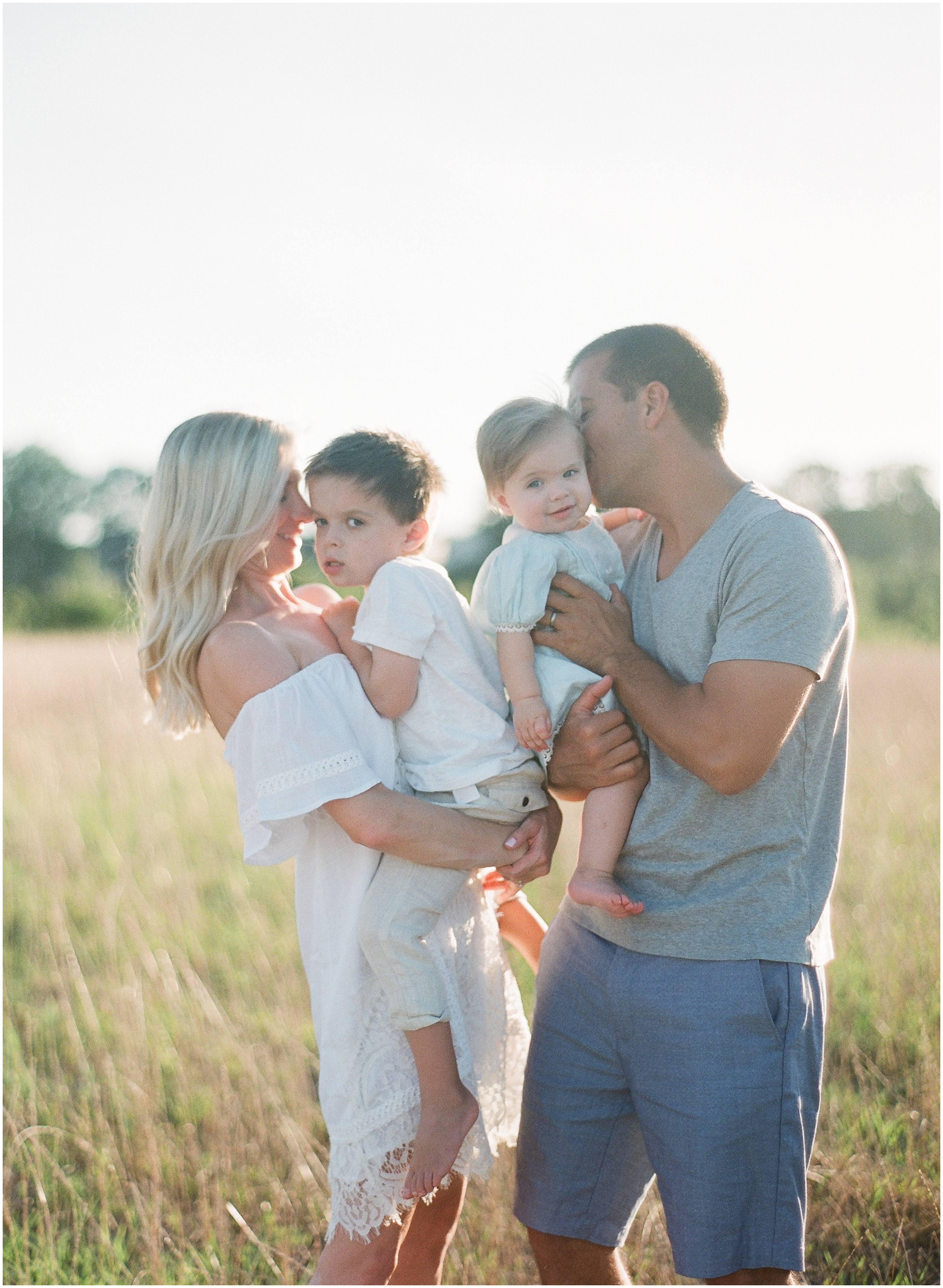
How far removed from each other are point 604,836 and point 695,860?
0.22 m

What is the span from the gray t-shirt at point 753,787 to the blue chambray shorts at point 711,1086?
75 mm

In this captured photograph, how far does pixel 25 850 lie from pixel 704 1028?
227 inches

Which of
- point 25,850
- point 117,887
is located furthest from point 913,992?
point 25,850

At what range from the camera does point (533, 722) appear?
100 inches

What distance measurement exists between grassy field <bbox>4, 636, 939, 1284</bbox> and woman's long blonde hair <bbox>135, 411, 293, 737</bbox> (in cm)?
67

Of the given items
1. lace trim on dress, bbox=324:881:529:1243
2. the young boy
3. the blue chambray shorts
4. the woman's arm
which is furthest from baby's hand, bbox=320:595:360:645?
the blue chambray shorts

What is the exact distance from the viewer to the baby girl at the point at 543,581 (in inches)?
101

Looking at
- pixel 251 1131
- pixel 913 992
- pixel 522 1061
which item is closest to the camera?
pixel 522 1061

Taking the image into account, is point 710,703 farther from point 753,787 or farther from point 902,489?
point 902,489

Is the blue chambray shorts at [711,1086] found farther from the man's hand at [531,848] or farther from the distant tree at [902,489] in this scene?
the distant tree at [902,489]

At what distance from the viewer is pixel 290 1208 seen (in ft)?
11.8

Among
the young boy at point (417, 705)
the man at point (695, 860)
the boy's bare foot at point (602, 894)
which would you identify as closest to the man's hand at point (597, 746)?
the man at point (695, 860)

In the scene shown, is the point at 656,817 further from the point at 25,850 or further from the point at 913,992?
the point at 25,850

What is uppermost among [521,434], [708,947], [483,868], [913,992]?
[521,434]
